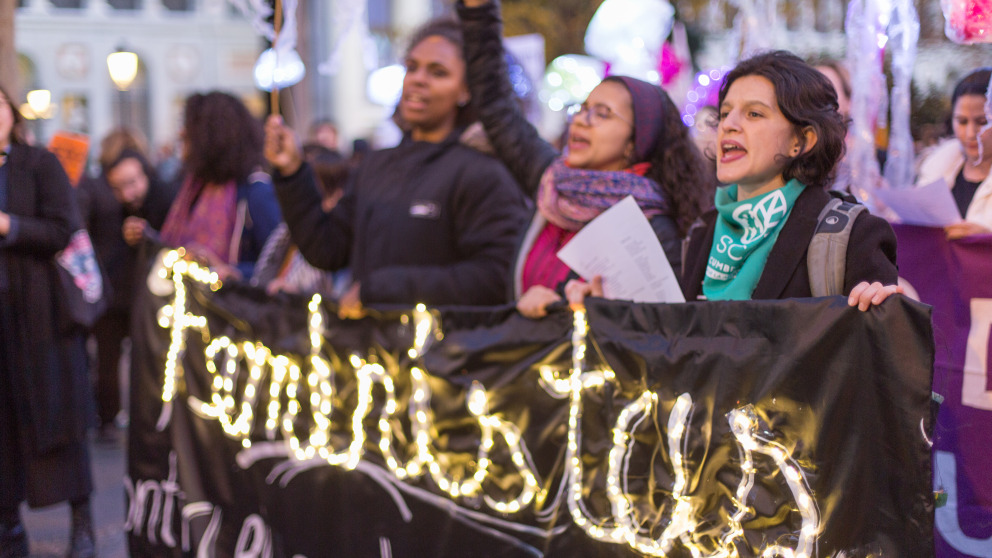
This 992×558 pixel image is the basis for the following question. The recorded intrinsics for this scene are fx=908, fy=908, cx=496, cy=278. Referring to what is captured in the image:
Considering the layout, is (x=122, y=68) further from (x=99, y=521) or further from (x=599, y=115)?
(x=599, y=115)

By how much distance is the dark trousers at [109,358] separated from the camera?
5824mm

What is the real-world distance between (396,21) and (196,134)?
948 inches

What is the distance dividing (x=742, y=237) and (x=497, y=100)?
1238 mm

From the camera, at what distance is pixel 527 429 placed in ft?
8.57

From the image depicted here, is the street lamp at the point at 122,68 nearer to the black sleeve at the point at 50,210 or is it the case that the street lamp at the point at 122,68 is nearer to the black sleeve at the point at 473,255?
the black sleeve at the point at 50,210

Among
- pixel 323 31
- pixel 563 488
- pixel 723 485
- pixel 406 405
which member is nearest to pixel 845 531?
pixel 723 485

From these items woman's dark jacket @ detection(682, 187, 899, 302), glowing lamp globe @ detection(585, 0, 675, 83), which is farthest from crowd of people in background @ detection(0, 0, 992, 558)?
glowing lamp globe @ detection(585, 0, 675, 83)

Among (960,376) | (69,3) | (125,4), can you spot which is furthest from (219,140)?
(125,4)

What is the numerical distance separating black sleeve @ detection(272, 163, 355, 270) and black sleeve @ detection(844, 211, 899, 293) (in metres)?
2.00

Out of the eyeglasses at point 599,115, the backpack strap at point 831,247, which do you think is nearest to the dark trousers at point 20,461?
the eyeglasses at point 599,115

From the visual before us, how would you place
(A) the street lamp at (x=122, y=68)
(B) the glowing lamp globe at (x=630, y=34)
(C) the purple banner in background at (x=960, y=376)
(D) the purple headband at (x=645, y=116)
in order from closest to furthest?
(C) the purple banner in background at (x=960, y=376)
(D) the purple headband at (x=645, y=116)
(B) the glowing lamp globe at (x=630, y=34)
(A) the street lamp at (x=122, y=68)

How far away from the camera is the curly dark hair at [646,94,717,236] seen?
276 centimetres

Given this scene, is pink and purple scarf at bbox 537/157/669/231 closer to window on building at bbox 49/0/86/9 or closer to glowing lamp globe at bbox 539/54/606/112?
glowing lamp globe at bbox 539/54/606/112

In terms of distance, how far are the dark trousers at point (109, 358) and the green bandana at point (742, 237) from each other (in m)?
4.56
